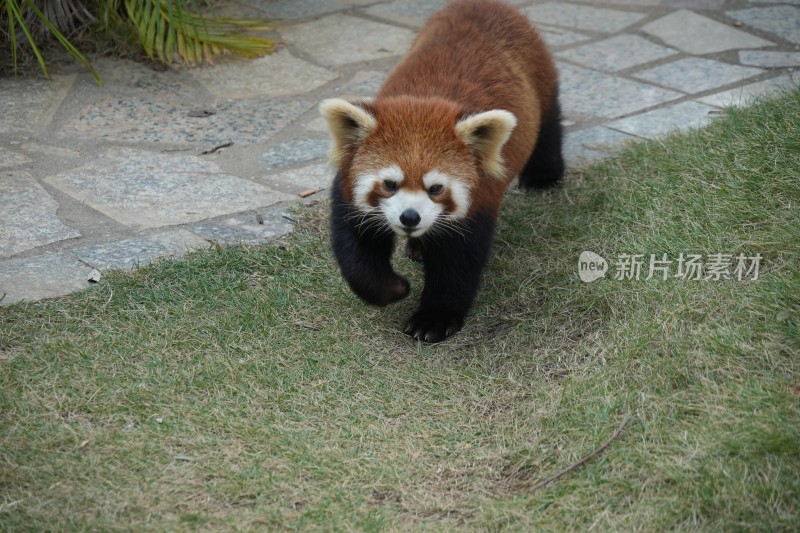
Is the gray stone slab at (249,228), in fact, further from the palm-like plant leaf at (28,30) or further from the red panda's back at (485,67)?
the palm-like plant leaf at (28,30)

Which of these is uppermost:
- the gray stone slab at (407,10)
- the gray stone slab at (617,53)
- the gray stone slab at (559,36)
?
the gray stone slab at (407,10)

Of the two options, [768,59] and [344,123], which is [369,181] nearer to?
[344,123]

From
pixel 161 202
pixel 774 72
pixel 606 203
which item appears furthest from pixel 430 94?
pixel 774 72

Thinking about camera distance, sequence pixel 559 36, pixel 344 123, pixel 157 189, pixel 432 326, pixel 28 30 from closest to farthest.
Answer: pixel 344 123
pixel 432 326
pixel 157 189
pixel 28 30
pixel 559 36

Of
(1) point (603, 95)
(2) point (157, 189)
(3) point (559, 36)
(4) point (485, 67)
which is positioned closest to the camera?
→ (4) point (485, 67)

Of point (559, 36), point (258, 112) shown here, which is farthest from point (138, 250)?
point (559, 36)

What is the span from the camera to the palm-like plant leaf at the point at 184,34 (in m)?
5.96

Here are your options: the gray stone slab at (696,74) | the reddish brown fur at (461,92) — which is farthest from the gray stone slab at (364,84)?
the gray stone slab at (696,74)

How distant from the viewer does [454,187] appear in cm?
368

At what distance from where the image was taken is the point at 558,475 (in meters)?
3.06

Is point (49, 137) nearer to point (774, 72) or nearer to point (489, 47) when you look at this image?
point (489, 47)

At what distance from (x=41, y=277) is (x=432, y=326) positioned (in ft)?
5.86

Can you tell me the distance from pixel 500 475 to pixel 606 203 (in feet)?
6.71

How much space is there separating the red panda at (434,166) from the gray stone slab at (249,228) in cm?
81
